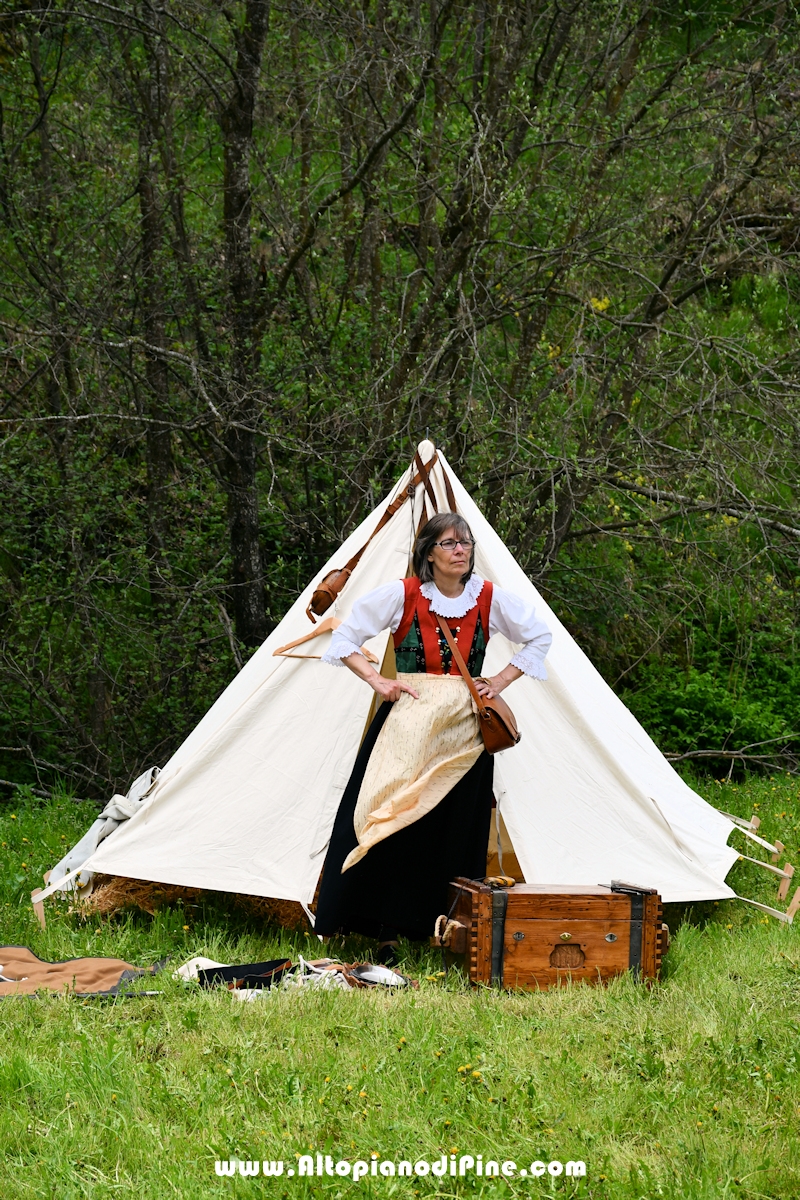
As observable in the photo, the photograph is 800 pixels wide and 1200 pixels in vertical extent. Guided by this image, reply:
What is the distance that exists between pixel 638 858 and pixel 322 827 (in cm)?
111

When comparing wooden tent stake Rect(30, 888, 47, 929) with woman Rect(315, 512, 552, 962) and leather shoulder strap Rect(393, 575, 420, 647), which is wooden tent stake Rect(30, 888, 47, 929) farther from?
leather shoulder strap Rect(393, 575, 420, 647)

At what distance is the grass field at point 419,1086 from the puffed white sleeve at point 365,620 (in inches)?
40.4

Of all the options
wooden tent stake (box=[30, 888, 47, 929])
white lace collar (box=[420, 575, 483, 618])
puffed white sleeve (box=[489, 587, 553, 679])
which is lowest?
wooden tent stake (box=[30, 888, 47, 929])

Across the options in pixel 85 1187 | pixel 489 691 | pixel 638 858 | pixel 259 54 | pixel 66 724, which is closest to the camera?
Answer: pixel 85 1187

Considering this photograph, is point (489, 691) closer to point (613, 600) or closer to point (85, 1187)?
point (85, 1187)

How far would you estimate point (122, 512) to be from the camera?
21.5 feet

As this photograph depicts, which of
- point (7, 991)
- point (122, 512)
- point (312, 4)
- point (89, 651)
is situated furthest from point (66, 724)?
point (312, 4)

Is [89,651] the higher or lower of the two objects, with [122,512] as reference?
lower

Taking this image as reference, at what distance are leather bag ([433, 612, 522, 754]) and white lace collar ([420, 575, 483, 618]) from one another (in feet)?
0.46

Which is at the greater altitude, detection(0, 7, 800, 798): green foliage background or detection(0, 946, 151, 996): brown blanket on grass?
detection(0, 7, 800, 798): green foliage background

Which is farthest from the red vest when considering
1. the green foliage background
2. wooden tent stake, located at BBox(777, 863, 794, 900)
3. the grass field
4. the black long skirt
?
the green foliage background

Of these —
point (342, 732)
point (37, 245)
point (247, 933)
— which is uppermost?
point (37, 245)

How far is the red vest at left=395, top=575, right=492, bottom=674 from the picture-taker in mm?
3895

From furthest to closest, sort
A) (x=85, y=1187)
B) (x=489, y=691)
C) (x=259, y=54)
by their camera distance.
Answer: (x=259, y=54)
(x=489, y=691)
(x=85, y=1187)
